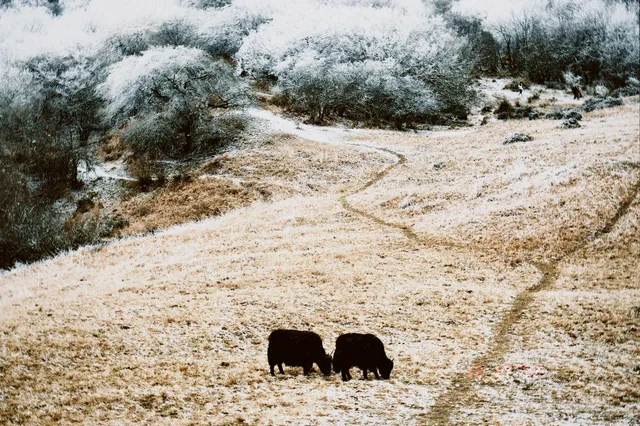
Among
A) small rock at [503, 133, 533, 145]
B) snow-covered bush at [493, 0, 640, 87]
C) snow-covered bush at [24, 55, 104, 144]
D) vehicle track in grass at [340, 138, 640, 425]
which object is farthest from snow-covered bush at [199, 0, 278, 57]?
vehicle track in grass at [340, 138, 640, 425]

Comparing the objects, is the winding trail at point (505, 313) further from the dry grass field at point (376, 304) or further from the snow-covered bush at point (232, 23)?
the snow-covered bush at point (232, 23)

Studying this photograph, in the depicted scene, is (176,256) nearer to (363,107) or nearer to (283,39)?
(363,107)

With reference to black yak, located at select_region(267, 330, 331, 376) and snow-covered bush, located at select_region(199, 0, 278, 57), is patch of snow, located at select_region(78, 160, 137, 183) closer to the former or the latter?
snow-covered bush, located at select_region(199, 0, 278, 57)

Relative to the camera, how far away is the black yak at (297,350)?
12.8 m

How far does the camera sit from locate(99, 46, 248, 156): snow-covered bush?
5725cm

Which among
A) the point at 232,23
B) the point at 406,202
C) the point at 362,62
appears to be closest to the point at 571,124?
the point at 406,202

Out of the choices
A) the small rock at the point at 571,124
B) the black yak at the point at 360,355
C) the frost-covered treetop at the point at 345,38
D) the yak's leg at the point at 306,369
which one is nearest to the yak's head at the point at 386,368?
the black yak at the point at 360,355

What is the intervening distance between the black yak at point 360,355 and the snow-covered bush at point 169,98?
48.5m

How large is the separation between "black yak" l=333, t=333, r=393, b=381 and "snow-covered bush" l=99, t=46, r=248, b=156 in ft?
159

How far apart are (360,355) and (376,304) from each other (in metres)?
6.47

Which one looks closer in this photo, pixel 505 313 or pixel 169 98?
pixel 505 313

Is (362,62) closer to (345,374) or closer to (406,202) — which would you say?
(406,202)

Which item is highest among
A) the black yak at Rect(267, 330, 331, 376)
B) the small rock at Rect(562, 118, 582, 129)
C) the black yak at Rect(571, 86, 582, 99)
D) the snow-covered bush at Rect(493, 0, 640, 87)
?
the snow-covered bush at Rect(493, 0, 640, 87)

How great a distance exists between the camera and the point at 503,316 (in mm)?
17906
